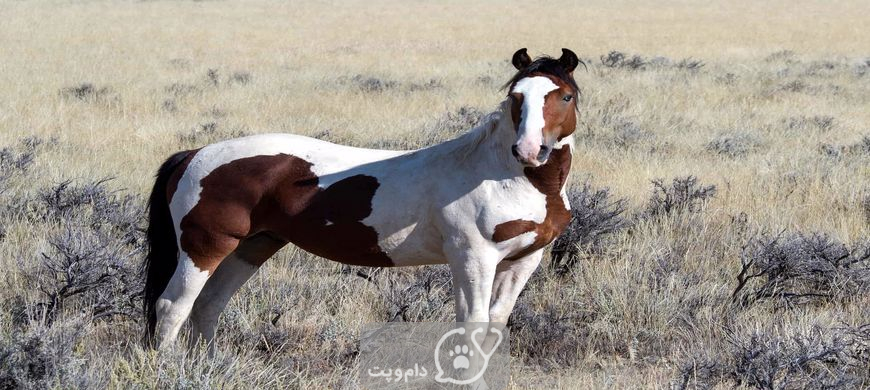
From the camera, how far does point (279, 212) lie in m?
4.02

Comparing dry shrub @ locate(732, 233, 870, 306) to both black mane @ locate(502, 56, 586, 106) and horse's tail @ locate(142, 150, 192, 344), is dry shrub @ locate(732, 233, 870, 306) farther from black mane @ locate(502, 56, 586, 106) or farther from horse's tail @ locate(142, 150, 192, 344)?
horse's tail @ locate(142, 150, 192, 344)

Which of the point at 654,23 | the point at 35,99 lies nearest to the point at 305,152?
the point at 35,99

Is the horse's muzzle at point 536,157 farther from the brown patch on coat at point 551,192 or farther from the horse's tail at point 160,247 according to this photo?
the horse's tail at point 160,247

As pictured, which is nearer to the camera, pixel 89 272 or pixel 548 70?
pixel 548 70

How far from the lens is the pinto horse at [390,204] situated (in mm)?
3750

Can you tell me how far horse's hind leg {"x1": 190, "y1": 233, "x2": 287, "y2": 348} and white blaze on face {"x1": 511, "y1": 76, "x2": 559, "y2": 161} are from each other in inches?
53.4

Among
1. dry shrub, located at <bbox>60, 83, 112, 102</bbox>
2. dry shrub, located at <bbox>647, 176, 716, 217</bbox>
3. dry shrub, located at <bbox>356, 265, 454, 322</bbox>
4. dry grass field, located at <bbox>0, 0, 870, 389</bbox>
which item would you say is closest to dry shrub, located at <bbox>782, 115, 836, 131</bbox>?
dry grass field, located at <bbox>0, 0, 870, 389</bbox>

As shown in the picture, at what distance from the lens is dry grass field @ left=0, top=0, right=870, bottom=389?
4117mm

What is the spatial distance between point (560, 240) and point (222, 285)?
7.61 feet

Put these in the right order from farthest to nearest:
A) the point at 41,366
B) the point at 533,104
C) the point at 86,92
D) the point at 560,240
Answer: the point at 86,92 → the point at 560,240 → the point at 533,104 → the point at 41,366

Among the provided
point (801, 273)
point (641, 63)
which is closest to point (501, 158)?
point (801, 273)

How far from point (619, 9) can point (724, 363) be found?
47576 mm

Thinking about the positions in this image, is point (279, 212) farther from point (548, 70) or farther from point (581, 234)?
point (581, 234)

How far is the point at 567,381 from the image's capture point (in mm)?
4250
